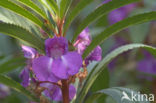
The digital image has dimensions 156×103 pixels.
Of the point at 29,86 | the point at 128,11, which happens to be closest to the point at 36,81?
the point at 29,86

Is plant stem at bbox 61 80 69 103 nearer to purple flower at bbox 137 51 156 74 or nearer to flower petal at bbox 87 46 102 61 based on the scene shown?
flower petal at bbox 87 46 102 61

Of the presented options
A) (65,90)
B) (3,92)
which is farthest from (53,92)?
(3,92)

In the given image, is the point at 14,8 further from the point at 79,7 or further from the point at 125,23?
the point at 125,23

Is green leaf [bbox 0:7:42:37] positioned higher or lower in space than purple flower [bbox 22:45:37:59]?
higher

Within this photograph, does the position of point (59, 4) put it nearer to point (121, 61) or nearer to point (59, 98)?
point (59, 98)

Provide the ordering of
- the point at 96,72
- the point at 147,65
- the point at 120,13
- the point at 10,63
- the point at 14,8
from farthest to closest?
the point at 120,13 < the point at 147,65 < the point at 10,63 < the point at 96,72 < the point at 14,8

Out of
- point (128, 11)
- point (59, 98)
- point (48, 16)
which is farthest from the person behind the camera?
point (128, 11)

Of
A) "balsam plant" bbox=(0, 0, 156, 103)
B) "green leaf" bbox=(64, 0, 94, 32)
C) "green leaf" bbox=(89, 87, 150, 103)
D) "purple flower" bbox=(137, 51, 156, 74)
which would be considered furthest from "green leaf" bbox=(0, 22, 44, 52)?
"purple flower" bbox=(137, 51, 156, 74)
